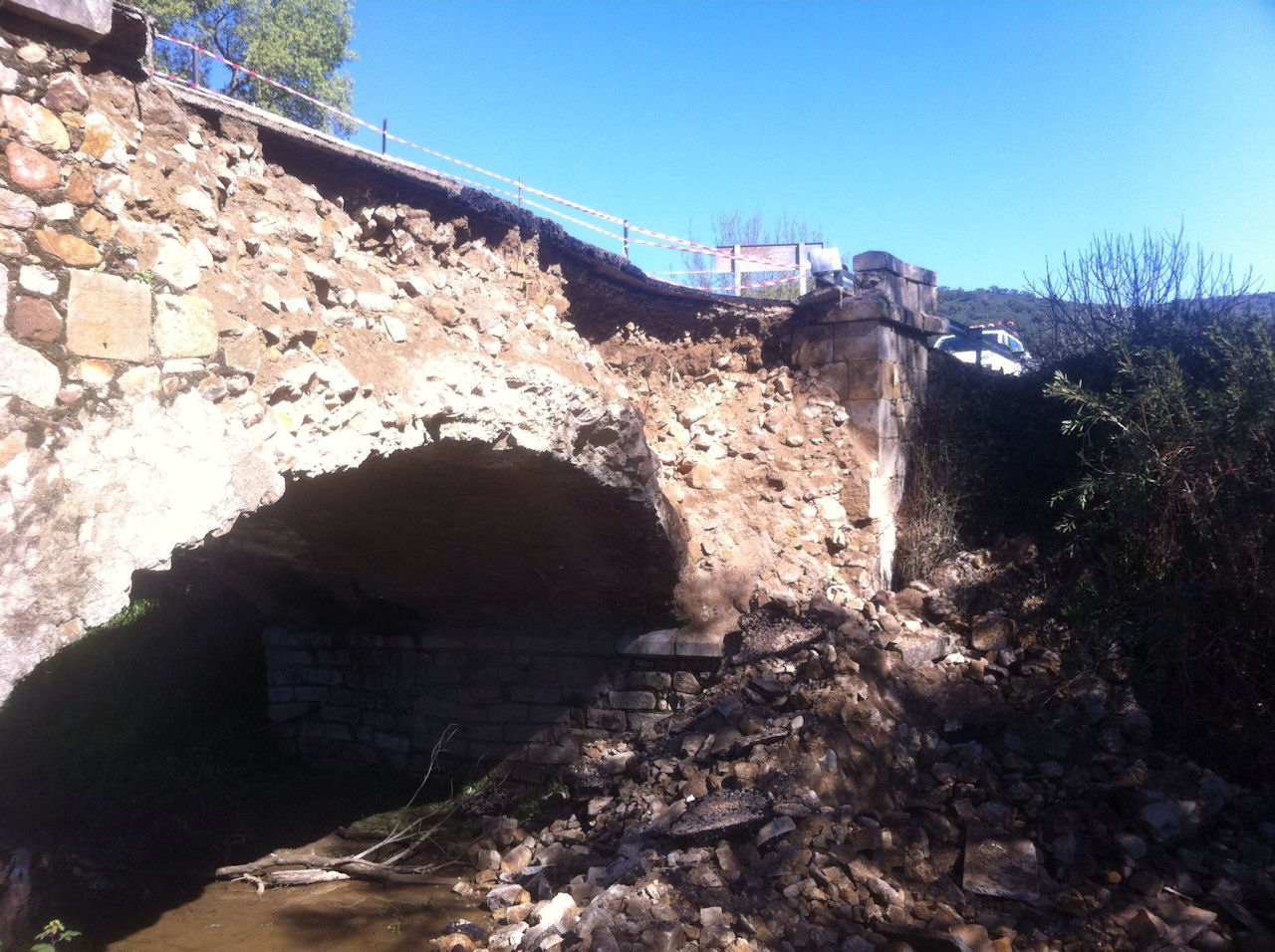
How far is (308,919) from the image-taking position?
5.24 m

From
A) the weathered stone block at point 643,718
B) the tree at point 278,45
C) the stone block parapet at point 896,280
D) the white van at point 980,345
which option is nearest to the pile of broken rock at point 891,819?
the weathered stone block at point 643,718

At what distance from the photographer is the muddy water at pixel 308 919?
4.90 meters

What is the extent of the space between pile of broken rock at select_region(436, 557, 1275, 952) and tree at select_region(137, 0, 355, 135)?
13.5 m

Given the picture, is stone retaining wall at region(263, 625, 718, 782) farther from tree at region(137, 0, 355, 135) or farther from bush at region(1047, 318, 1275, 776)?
tree at region(137, 0, 355, 135)

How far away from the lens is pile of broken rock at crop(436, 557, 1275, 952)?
395cm

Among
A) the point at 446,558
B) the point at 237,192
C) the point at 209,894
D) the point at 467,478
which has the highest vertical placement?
the point at 237,192

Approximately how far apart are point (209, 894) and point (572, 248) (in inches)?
177

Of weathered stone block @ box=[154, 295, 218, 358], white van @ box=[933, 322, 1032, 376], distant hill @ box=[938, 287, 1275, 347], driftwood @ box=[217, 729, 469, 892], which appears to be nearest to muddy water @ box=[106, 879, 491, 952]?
driftwood @ box=[217, 729, 469, 892]

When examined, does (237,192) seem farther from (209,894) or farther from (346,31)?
(346,31)

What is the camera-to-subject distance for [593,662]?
21.0ft

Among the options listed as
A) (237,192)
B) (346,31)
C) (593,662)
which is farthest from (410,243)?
(346,31)

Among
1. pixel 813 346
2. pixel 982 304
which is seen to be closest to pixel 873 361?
pixel 813 346

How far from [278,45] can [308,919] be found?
14804 mm

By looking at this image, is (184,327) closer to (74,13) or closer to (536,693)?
(74,13)
